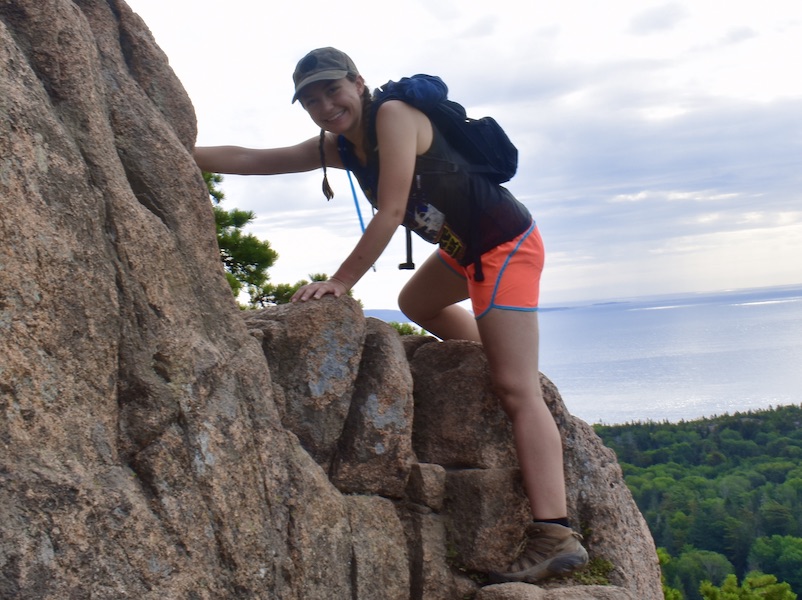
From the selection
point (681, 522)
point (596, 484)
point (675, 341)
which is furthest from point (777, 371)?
A: point (596, 484)

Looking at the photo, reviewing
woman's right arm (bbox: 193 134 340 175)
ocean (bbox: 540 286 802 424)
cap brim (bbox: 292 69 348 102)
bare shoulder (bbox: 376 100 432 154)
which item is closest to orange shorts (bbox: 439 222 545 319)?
bare shoulder (bbox: 376 100 432 154)

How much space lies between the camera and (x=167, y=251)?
516 cm

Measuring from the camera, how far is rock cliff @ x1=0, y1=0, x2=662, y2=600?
4148 mm

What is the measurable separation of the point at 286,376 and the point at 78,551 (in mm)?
2217

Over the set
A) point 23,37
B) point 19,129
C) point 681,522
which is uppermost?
point 23,37

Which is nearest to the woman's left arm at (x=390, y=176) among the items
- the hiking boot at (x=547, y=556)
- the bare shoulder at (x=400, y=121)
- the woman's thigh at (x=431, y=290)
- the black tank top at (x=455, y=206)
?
the bare shoulder at (x=400, y=121)

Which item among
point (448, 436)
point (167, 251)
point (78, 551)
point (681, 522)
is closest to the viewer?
point (78, 551)

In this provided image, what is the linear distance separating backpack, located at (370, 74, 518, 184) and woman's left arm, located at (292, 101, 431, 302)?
0.20 m

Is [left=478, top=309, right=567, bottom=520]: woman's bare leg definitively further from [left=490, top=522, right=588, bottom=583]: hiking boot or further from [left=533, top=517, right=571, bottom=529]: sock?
[left=490, top=522, right=588, bottom=583]: hiking boot

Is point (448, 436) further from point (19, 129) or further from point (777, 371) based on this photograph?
point (777, 371)

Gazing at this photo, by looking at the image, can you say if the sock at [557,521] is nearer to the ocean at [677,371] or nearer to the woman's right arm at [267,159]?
the woman's right arm at [267,159]

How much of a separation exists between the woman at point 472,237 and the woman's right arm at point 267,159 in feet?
0.78

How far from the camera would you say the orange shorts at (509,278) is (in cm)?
653

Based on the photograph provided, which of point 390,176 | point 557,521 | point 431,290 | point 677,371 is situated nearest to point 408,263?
point 431,290
